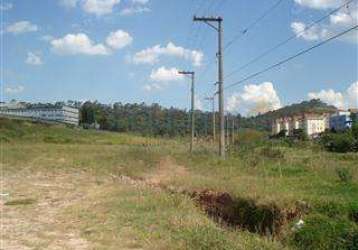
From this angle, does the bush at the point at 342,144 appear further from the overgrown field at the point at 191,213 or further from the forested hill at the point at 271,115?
the forested hill at the point at 271,115

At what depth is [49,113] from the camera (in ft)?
404

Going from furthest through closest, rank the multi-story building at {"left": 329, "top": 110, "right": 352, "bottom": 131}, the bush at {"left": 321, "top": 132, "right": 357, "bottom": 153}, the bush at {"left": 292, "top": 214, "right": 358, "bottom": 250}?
the multi-story building at {"left": 329, "top": 110, "right": 352, "bottom": 131}
the bush at {"left": 321, "top": 132, "right": 357, "bottom": 153}
the bush at {"left": 292, "top": 214, "right": 358, "bottom": 250}

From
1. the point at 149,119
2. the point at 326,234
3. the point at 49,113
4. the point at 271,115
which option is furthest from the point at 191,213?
the point at 271,115

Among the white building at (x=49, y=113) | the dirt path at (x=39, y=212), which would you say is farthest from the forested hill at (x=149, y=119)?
the dirt path at (x=39, y=212)

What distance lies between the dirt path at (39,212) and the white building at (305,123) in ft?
314

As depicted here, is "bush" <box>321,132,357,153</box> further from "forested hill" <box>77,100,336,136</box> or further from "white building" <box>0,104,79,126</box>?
"white building" <box>0,104,79,126</box>

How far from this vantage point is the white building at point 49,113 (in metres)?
118

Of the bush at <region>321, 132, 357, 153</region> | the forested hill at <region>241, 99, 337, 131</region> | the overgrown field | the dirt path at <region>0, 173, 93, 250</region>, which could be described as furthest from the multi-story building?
the overgrown field

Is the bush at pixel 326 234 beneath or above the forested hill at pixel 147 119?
beneath

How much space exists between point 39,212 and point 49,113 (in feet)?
358

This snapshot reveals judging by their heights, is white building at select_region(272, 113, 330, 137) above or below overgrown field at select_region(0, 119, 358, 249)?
above

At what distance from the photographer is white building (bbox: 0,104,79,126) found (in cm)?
11806

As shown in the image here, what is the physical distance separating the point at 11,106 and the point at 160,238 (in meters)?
133

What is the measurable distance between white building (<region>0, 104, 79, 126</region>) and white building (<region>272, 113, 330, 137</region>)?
40.0 metres
